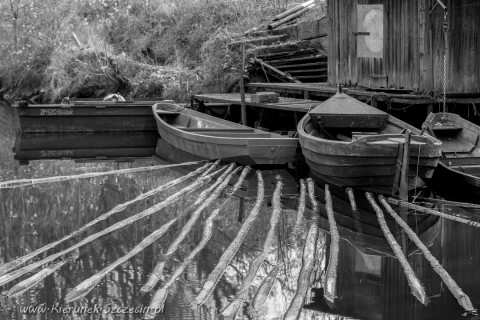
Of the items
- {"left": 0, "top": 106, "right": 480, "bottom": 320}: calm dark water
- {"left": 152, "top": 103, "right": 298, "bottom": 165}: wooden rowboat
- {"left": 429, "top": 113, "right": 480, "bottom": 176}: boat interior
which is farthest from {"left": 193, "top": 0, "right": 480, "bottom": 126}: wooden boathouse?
{"left": 0, "top": 106, "right": 480, "bottom": 320}: calm dark water

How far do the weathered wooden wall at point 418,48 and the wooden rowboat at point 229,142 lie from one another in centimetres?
300

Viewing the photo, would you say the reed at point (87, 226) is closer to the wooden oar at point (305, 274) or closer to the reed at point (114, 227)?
the reed at point (114, 227)

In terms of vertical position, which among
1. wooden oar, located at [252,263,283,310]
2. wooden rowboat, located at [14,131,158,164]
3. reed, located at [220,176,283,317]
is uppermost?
reed, located at [220,176,283,317]

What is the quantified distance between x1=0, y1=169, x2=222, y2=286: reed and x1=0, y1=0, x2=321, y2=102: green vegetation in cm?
1369

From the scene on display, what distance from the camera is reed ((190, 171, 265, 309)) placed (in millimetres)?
7559

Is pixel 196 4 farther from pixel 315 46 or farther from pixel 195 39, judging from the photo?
pixel 315 46

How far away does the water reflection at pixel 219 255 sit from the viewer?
745cm

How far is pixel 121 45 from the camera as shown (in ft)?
111

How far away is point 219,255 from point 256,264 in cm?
81

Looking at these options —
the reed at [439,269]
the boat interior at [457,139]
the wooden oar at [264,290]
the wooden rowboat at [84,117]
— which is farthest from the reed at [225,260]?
the wooden rowboat at [84,117]

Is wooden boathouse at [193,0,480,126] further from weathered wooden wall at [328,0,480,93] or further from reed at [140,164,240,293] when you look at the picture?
reed at [140,164,240,293]

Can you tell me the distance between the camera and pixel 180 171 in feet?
54.0

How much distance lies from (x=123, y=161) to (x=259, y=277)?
1093 cm

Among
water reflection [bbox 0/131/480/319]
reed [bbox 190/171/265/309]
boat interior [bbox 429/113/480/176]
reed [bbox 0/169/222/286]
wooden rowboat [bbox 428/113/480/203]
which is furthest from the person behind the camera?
boat interior [bbox 429/113/480/176]
